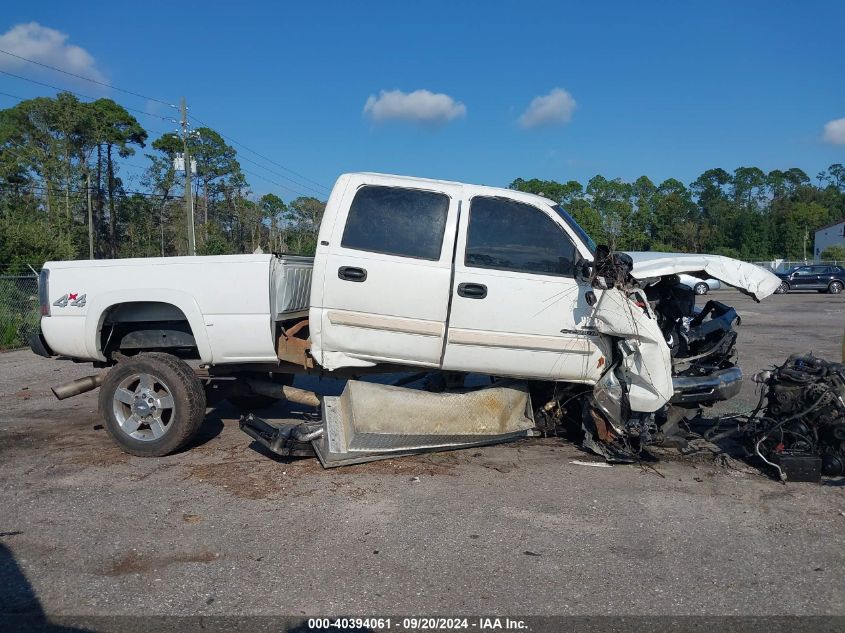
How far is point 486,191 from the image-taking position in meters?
5.51

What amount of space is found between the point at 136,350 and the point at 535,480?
387 centimetres

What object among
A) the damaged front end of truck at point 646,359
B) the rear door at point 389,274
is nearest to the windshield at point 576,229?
the damaged front end of truck at point 646,359

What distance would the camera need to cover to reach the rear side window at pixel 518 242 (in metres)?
5.38

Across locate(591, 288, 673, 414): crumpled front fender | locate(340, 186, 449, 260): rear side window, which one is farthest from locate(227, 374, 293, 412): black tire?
locate(591, 288, 673, 414): crumpled front fender

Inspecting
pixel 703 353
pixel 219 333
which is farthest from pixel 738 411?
pixel 219 333

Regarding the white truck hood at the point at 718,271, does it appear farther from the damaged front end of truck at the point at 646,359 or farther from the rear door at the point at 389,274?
the rear door at the point at 389,274

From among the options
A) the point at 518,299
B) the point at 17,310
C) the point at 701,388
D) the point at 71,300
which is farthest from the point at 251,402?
the point at 17,310

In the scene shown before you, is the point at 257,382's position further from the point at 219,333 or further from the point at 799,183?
the point at 799,183

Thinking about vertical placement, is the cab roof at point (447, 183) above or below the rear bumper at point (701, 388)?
above

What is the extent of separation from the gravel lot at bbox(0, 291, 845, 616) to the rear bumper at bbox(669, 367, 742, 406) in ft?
1.69

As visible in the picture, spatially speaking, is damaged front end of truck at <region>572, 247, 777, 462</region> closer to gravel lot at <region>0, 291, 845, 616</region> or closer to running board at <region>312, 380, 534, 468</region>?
gravel lot at <region>0, 291, 845, 616</region>

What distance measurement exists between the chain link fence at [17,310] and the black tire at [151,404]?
9484 mm

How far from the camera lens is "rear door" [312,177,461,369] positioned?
533 cm

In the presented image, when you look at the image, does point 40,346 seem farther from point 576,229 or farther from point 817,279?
point 817,279
